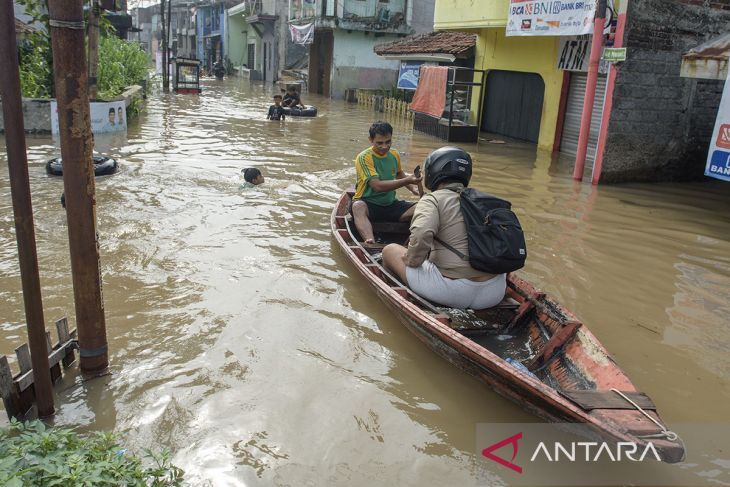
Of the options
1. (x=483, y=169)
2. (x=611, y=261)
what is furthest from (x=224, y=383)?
(x=483, y=169)

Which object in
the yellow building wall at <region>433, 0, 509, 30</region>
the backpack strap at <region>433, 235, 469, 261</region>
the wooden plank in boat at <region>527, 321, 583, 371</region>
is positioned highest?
the yellow building wall at <region>433, 0, 509, 30</region>

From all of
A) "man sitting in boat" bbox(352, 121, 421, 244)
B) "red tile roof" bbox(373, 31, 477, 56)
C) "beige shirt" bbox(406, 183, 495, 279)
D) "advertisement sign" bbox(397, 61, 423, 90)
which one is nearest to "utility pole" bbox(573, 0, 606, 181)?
"man sitting in boat" bbox(352, 121, 421, 244)

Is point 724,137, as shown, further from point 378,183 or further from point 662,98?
point 378,183

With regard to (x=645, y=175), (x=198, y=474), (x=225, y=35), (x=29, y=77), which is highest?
(x=225, y=35)

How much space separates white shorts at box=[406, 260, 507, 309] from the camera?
15.7 feet

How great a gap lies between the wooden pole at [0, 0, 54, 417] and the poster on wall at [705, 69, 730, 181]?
936cm

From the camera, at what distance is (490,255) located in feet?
14.8

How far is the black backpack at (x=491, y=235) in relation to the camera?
4488 mm

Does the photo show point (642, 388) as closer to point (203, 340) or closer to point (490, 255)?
point (490, 255)

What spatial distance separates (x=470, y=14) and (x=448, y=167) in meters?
13.0

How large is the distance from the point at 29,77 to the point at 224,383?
13.8 m

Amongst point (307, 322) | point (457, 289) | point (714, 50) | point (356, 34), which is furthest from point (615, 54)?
point (356, 34)

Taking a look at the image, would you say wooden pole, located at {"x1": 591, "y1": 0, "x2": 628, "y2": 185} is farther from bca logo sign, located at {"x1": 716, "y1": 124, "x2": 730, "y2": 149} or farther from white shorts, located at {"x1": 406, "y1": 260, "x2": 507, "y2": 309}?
white shorts, located at {"x1": 406, "y1": 260, "x2": 507, "y2": 309}

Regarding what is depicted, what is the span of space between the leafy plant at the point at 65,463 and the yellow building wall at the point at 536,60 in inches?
565
